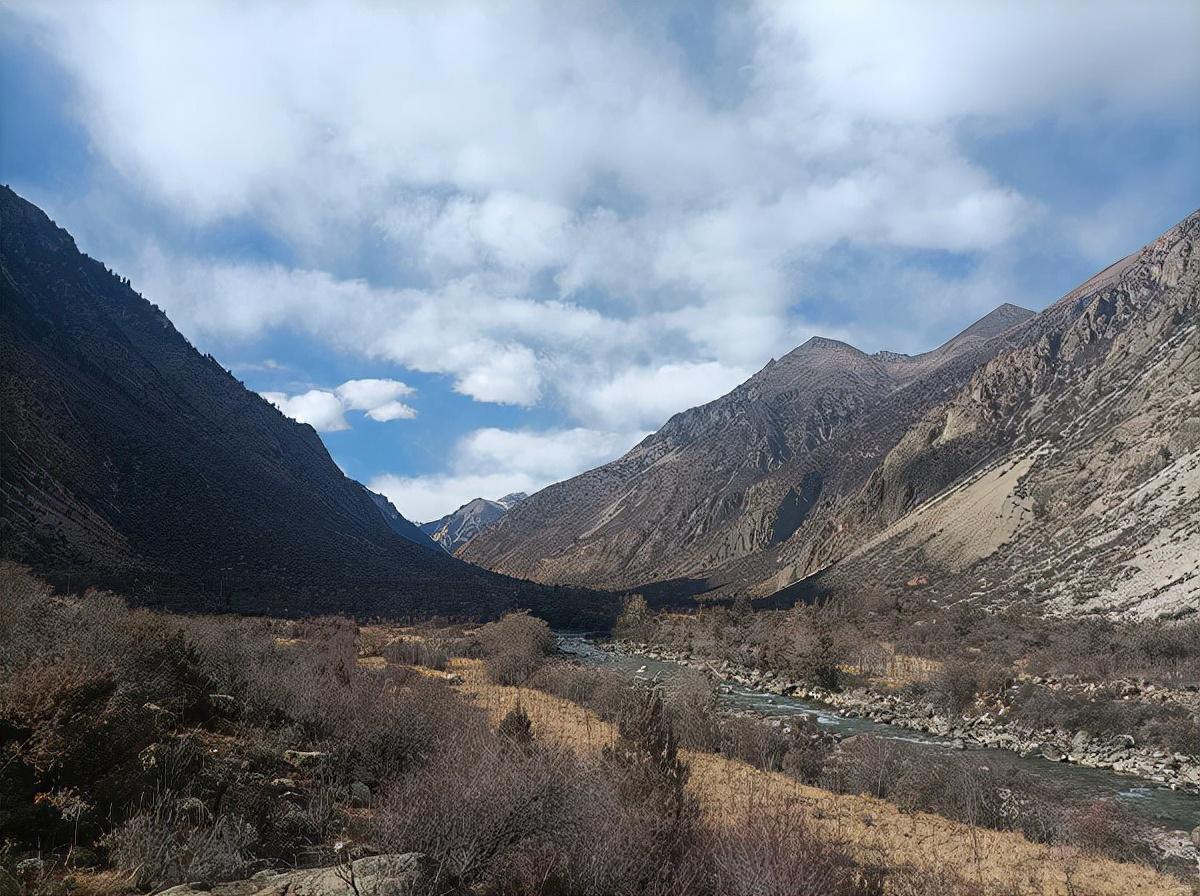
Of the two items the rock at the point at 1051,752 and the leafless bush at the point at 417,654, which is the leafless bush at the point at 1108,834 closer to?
the rock at the point at 1051,752

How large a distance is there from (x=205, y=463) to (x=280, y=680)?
2616 inches

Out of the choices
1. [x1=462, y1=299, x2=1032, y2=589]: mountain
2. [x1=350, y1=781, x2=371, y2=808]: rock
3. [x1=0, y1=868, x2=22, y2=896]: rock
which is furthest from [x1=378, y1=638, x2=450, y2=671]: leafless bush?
[x1=462, y1=299, x2=1032, y2=589]: mountain

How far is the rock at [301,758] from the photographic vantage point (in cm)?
998

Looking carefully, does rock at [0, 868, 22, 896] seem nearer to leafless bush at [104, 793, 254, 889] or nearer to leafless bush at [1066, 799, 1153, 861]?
leafless bush at [104, 793, 254, 889]

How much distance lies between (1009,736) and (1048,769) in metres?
3.46

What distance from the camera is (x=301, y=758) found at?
10.1 meters

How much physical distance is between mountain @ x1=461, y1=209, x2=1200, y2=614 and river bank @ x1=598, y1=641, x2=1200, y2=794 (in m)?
16.0

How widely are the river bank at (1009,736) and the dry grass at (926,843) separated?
30.9ft

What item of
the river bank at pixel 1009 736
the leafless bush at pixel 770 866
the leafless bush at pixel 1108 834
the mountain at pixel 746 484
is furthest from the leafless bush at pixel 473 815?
the mountain at pixel 746 484

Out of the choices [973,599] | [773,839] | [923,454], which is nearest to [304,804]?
[773,839]

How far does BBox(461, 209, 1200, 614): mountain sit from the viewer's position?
42500 mm

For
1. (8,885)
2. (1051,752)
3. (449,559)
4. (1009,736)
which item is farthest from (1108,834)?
(449,559)

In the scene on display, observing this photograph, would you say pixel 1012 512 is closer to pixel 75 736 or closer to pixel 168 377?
pixel 75 736

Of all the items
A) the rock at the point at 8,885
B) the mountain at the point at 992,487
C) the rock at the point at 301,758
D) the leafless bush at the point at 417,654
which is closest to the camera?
the rock at the point at 8,885
